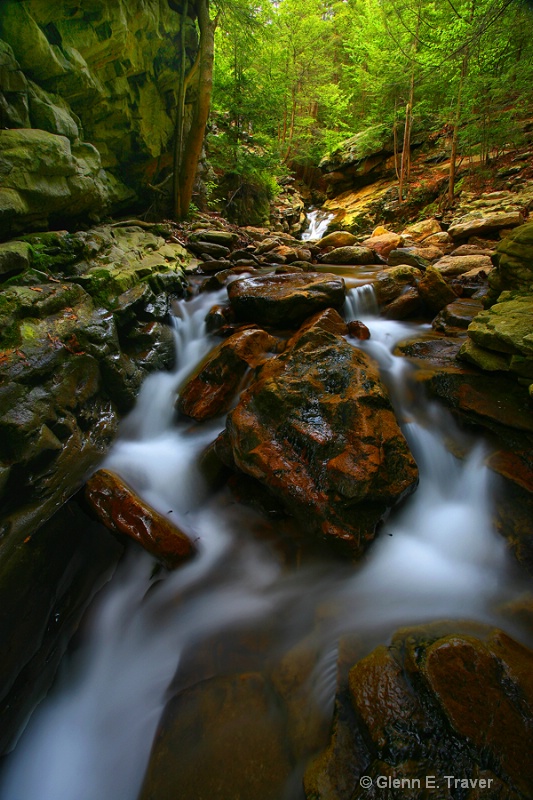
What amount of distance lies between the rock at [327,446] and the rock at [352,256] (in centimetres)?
747

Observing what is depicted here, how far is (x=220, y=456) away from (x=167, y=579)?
4.14 ft

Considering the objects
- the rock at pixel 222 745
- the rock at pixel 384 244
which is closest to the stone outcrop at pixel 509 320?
the rock at pixel 222 745

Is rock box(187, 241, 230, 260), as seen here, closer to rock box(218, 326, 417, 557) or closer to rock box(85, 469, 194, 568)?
rock box(218, 326, 417, 557)

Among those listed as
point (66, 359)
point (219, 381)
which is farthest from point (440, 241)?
point (66, 359)

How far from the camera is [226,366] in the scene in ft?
15.1

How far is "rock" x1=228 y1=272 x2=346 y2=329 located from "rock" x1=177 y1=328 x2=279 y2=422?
3.25 ft

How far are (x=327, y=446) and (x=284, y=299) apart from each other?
10.3 ft

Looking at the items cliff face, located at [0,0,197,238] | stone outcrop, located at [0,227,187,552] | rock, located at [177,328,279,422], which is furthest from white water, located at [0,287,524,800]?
cliff face, located at [0,0,197,238]

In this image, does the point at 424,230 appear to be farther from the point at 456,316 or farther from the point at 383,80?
the point at 456,316

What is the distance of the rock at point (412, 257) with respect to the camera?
356 inches

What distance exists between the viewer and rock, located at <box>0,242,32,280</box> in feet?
13.0

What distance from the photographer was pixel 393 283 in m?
6.89

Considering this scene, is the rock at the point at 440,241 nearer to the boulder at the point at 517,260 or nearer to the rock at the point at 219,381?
the boulder at the point at 517,260

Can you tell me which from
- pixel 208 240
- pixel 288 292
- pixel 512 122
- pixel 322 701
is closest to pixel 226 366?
pixel 288 292
